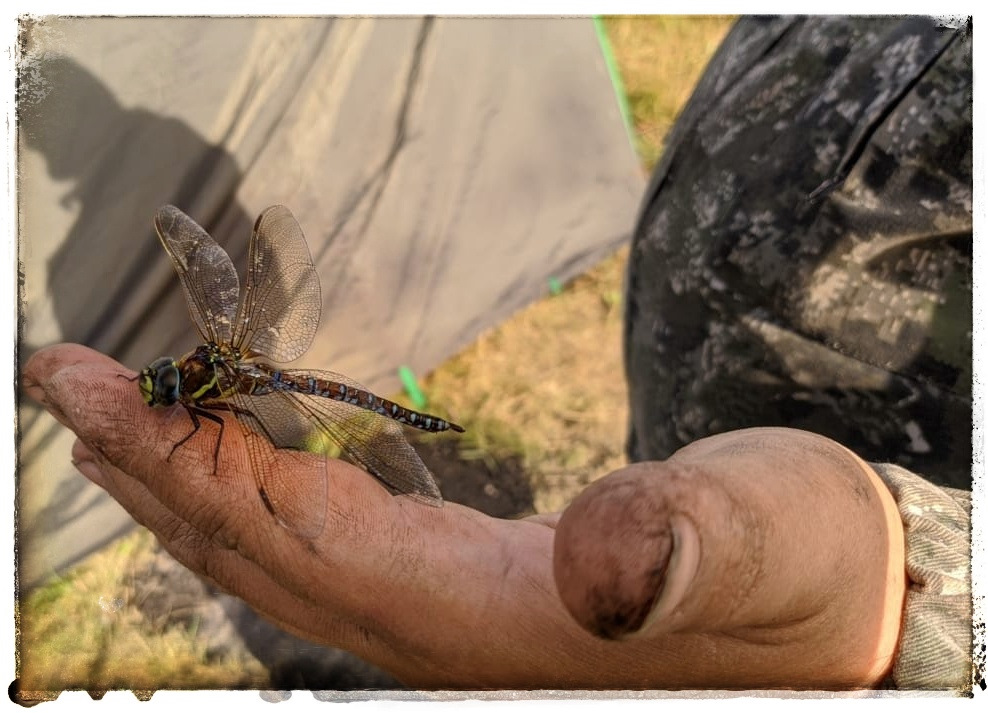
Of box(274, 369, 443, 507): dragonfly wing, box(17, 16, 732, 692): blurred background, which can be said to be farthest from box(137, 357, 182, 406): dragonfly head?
box(17, 16, 732, 692): blurred background

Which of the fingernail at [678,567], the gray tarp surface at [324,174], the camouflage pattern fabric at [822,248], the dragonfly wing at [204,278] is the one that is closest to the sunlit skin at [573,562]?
the fingernail at [678,567]

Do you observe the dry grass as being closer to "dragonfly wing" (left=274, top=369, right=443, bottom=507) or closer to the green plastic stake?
the green plastic stake

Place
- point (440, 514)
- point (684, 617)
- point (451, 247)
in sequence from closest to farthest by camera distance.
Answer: point (684, 617) → point (440, 514) → point (451, 247)

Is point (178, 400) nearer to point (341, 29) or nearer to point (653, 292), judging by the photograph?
point (653, 292)

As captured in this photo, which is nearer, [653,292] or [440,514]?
[440,514]
